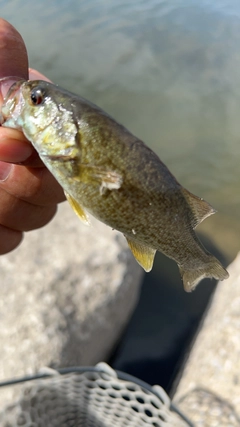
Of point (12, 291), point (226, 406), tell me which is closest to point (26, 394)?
point (12, 291)

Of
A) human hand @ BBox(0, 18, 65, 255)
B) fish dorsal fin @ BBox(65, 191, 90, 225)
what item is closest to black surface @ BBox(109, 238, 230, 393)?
human hand @ BBox(0, 18, 65, 255)

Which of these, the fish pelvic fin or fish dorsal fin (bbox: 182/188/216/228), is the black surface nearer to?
the fish pelvic fin

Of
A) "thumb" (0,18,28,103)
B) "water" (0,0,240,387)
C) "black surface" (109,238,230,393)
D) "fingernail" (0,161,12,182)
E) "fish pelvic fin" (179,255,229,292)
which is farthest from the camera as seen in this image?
"water" (0,0,240,387)

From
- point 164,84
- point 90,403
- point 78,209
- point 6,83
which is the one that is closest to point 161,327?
point 90,403

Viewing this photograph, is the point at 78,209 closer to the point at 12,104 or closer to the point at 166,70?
the point at 12,104

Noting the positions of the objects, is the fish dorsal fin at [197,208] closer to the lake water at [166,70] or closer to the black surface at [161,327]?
the black surface at [161,327]

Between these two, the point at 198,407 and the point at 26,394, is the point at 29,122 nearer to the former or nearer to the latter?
the point at 26,394

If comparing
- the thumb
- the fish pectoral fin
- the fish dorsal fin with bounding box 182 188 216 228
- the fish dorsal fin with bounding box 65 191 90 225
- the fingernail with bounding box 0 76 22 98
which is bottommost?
the fish dorsal fin with bounding box 65 191 90 225
